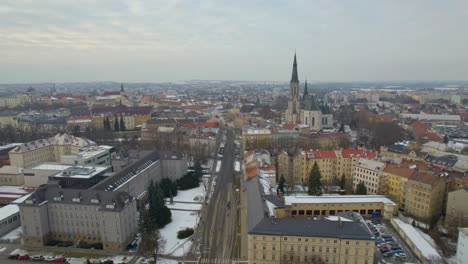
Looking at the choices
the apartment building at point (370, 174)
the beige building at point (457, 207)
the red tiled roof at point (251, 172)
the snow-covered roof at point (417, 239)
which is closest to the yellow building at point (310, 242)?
the snow-covered roof at point (417, 239)

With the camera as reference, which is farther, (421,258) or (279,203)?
(279,203)

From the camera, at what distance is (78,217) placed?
1645 inches

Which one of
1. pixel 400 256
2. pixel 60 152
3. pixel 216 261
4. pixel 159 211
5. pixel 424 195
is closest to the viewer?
pixel 400 256

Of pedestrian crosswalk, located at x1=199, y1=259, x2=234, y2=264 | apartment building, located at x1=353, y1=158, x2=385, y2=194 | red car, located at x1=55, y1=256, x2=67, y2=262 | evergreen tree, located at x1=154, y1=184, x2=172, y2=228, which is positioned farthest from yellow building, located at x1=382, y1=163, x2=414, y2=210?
red car, located at x1=55, y1=256, x2=67, y2=262

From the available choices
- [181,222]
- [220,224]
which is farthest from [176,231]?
[220,224]

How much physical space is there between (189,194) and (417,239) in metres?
36.8

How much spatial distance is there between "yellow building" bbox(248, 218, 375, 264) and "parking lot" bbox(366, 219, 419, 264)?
4.19 m

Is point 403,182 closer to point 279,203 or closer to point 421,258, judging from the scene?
point 421,258

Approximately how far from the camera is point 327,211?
48156 millimetres

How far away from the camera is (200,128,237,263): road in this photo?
4041cm

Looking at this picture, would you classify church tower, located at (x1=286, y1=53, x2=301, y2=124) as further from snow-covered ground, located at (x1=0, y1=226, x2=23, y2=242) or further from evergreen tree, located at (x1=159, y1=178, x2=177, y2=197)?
snow-covered ground, located at (x1=0, y1=226, x2=23, y2=242)

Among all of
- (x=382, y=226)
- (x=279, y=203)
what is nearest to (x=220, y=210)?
(x=279, y=203)

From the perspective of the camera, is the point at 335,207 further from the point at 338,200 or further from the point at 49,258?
the point at 49,258

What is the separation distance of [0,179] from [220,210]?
4378cm
